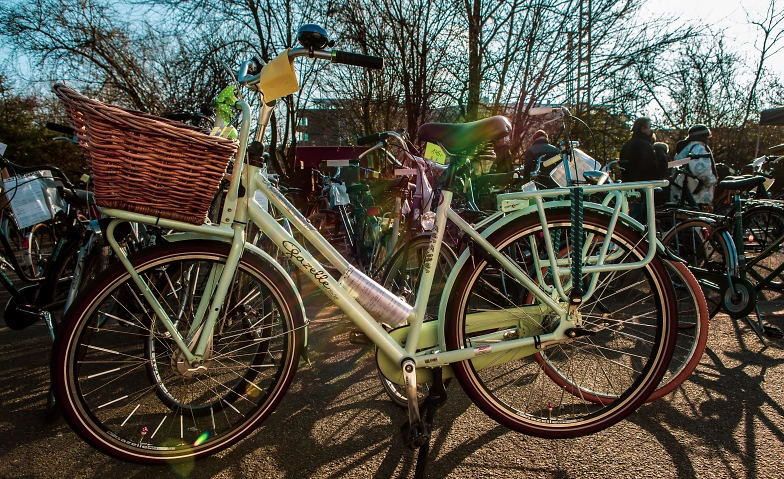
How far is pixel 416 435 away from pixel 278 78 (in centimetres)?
139

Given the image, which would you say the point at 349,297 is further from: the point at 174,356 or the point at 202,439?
the point at 202,439

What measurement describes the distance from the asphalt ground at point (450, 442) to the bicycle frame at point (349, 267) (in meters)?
0.45

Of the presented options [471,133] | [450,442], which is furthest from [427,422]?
[471,133]

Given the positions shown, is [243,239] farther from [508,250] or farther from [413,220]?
[413,220]

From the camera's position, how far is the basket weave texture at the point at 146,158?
1440 mm

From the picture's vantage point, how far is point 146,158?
4.92ft

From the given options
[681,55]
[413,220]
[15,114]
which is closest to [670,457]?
[413,220]

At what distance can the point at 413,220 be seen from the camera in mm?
3221

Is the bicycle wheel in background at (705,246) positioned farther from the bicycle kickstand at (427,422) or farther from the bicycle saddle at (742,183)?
the bicycle kickstand at (427,422)

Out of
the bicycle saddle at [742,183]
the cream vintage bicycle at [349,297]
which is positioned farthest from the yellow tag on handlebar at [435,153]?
the bicycle saddle at [742,183]

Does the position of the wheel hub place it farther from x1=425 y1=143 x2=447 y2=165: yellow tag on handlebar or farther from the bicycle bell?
x1=425 y1=143 x2=447 y2=165: yellow tag on handlebar

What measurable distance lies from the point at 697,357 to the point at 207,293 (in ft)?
7.15

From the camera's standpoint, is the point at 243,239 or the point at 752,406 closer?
the point at 243,239

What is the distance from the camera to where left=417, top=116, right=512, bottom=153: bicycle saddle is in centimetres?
211
